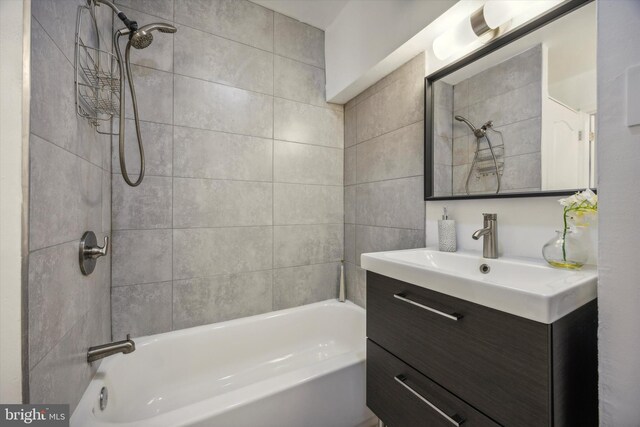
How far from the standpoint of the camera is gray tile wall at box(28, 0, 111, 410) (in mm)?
636

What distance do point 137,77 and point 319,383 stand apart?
1818mm

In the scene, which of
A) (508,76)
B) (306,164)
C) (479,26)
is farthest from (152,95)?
(508,76)

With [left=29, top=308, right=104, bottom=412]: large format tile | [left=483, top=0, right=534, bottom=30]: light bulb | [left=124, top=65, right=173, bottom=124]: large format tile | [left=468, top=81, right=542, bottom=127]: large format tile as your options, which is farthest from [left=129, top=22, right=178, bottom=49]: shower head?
[left=468, top=81, right=542, bottom=127]: large format tile

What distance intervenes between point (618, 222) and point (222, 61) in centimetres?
190

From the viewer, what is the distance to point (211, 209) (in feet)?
5.25

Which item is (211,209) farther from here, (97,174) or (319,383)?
(319,383)

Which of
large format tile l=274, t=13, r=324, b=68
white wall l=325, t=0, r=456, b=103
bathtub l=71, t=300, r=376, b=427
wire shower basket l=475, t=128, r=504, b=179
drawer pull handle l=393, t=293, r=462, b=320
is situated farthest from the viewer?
large format tile l=274, t=13, r=324, b=68

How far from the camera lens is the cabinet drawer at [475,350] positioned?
0.59 meters

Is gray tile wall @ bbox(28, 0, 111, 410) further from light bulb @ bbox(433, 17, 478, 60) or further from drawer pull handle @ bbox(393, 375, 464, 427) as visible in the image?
light bulb @ bbox(433, 17, 478, 60)

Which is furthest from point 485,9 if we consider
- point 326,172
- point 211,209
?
point 211,209

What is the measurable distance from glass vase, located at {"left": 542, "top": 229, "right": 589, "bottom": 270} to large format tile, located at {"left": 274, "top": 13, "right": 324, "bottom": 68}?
1811mm

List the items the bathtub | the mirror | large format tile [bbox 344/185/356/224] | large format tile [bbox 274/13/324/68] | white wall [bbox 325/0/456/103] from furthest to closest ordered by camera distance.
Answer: large format tile [bbox 344/185/356/224]
large format tile [bbox 274/13/324/68]
white wall [bbox 325/0/456/103]
the bathtub
the mirror

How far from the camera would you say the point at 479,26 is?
108 centimetres

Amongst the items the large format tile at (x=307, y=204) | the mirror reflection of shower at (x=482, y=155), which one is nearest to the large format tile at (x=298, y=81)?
the large format tile at (x=307, y=204)
